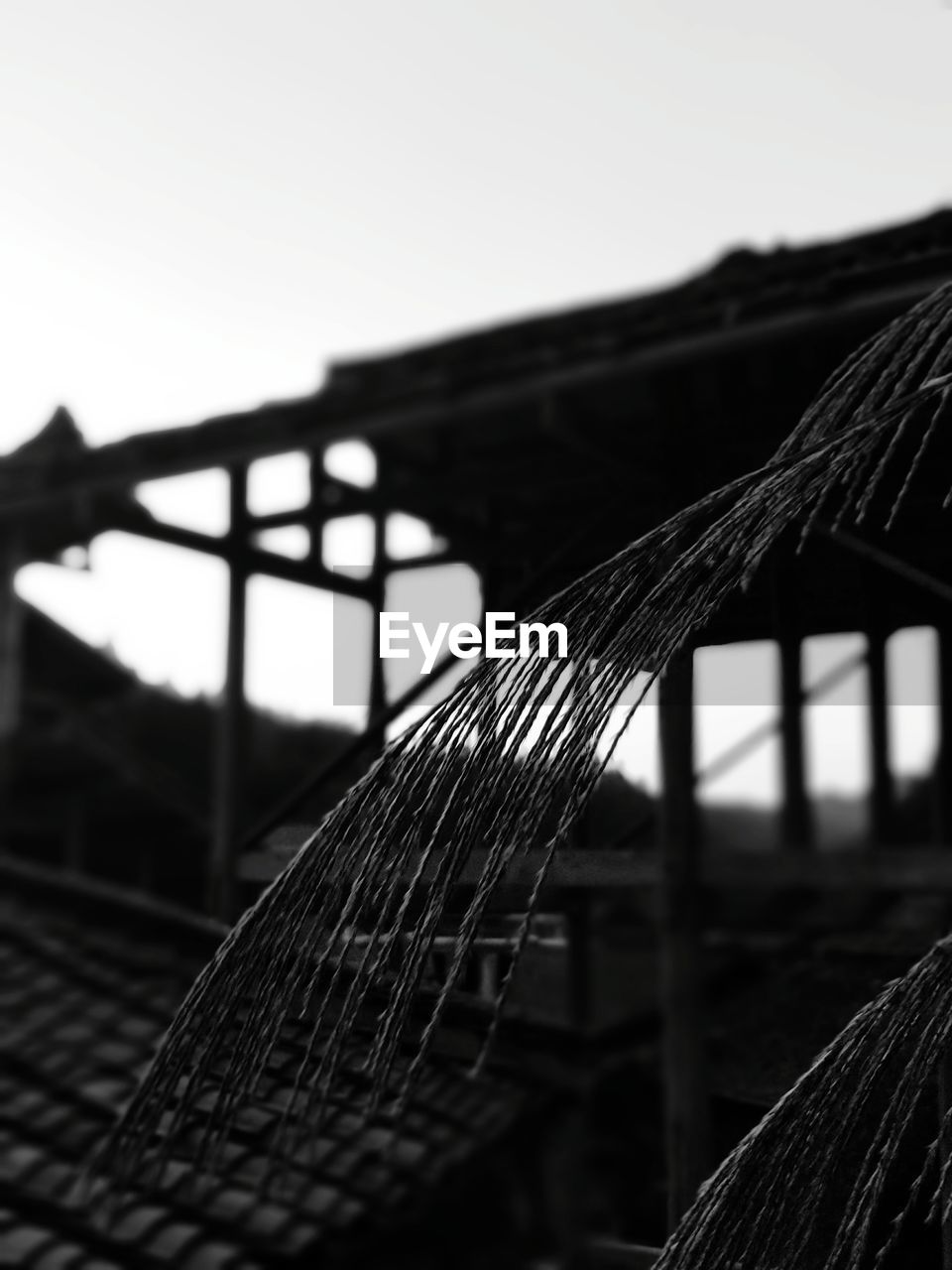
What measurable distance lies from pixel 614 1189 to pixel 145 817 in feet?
24.8

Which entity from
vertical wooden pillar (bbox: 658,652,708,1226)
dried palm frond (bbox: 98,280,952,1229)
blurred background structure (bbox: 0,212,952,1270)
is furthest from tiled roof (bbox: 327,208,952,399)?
dried palm frond (bbox: 98,280,952,1229)

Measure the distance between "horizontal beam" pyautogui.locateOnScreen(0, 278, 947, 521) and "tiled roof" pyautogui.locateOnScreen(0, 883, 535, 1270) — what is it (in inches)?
67.0

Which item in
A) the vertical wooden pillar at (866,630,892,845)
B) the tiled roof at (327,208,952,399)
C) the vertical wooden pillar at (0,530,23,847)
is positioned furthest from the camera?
the vertical wooden pillar at (0,530,23,847)

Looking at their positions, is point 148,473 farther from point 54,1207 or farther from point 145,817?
point 145,817

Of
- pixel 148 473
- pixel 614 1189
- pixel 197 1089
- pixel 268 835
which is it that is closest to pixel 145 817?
pixel 614 1189

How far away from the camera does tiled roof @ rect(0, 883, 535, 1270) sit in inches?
127

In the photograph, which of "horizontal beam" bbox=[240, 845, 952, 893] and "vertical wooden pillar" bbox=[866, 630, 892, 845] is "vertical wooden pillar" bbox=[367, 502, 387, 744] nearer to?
"horizontal beam" bbox=[240, 845, 952, 893]

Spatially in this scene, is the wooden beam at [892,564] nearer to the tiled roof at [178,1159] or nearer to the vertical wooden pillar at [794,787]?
the tiled roof at [178,1159]

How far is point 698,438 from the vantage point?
8.38 feet

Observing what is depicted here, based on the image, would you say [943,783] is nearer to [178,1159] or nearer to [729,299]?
[729,299]

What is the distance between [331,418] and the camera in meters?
3.81

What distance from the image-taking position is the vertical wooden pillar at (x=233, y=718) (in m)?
3.45

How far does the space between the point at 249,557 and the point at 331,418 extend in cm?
48

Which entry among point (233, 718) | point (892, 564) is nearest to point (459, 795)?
point (892, 564)
